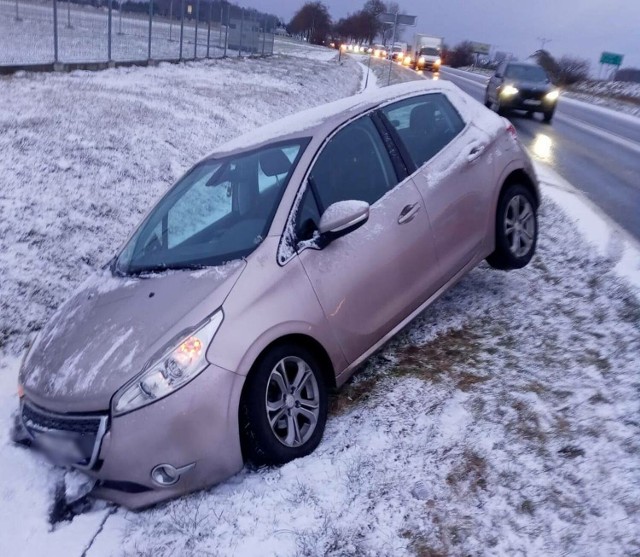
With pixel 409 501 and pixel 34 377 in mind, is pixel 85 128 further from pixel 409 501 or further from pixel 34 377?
pixel 409 501

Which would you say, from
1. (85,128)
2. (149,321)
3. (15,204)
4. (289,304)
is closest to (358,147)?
(289,304)

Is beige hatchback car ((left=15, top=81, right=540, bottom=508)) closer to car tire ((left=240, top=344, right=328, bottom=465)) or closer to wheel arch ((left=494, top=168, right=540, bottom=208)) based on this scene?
car tire ((left=240, top=344, right=328, bottom=465))

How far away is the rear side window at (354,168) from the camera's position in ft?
14.1

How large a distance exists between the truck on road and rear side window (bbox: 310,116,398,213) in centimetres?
4891

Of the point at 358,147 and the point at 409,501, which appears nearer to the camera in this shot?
the point at 409,501

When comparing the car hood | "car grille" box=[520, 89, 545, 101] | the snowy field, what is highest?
"car grille" box=[520, 89, 545, 101]

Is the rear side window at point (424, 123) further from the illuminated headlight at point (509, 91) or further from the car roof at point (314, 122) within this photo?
the illuminated headlight at point (509, 91)

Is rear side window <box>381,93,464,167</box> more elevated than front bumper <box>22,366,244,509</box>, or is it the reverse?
rear side window <box>381,93,464,167</box>

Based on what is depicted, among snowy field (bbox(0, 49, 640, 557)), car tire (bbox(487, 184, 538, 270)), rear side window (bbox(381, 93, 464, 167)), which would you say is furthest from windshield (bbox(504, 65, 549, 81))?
rear side window (bbox(381, 93, 464, 167))

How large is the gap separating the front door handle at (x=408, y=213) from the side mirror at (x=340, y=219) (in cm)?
48

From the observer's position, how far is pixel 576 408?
407cm

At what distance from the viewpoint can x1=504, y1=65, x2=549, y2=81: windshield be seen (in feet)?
72.8

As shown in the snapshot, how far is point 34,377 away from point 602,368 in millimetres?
3340

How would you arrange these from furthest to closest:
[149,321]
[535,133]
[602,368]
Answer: [535,133]
[602,368]
[149,321]
